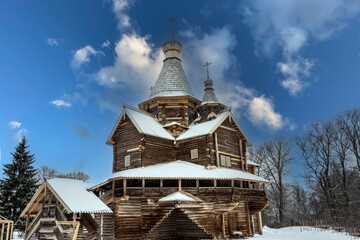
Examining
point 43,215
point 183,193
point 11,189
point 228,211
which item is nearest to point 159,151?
point 183,193

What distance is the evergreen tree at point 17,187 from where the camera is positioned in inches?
1117

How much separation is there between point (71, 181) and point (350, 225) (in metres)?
28.3

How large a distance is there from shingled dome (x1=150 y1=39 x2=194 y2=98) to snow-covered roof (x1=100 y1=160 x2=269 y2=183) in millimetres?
9641

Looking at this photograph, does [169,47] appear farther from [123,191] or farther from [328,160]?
[328,160]

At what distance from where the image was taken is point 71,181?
16500mm

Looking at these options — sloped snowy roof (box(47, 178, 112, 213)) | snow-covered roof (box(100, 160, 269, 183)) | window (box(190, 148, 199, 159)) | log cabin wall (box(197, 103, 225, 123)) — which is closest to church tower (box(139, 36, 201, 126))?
log cabin wall (box(197, 103, 225, 123))

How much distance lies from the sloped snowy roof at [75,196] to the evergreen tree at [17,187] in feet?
52.5

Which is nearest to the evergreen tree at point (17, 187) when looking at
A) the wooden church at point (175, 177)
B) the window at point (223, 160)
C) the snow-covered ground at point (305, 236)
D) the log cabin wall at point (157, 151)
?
the snow-covered ground at point (305, 236)

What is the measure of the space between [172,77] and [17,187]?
2044cm

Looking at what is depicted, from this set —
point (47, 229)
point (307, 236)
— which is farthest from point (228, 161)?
point (47, 229)

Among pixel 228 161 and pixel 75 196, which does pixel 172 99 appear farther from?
pixel 75 196

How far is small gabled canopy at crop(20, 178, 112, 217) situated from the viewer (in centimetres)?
1427

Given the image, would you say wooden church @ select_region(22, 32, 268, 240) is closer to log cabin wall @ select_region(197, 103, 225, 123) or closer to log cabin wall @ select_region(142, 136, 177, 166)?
log cabin wall @ select_region(142, 136, 177, 166)

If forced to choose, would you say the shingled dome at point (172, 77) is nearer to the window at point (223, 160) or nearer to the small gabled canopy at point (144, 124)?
the small gabled canopy at point (144, 124)
